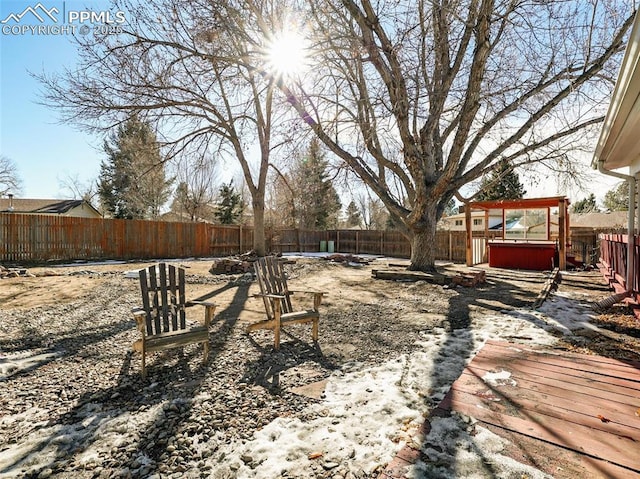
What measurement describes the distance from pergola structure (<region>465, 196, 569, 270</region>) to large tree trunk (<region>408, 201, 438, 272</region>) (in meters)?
3.26

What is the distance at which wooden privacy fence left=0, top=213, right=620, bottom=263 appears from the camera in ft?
38.2

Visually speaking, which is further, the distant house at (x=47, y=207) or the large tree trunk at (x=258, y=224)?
the distant house at (x=47, y=207)

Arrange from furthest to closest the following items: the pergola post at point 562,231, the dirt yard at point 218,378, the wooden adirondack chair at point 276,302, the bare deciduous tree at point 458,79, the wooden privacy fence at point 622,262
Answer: the pergola post at point 562,231 < the bare deciduous tree at point 458,79 < the wooden privacy fence at point 622,262 < the wooden adirondack chair at point 276,302 < the dirt yard at point 218,378

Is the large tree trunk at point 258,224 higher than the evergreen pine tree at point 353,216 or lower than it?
lower

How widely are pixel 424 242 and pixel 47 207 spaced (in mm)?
27207

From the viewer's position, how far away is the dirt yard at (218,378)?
1838mm

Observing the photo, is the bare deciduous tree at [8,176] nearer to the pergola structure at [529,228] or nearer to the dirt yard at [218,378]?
the dirt yard at [218,378]

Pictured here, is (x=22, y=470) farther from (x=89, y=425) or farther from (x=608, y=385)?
(x=608, y=385)

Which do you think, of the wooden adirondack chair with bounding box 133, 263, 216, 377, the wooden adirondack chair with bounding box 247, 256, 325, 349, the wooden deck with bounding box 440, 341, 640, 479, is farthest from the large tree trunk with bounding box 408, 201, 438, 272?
the wooden adirondack chair with bounding box 133, 263, 216, 377

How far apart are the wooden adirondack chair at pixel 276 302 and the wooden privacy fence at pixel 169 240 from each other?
931 centimetres

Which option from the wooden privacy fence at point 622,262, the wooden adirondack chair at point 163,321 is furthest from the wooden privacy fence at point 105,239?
the wooden privacy fence at point 622,262

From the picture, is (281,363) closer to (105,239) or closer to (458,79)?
(458,79)

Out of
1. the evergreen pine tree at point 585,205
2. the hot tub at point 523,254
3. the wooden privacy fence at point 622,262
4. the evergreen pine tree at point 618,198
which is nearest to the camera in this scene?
the wooden privacy fence at point 622,262

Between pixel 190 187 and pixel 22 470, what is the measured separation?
25.8 metres
